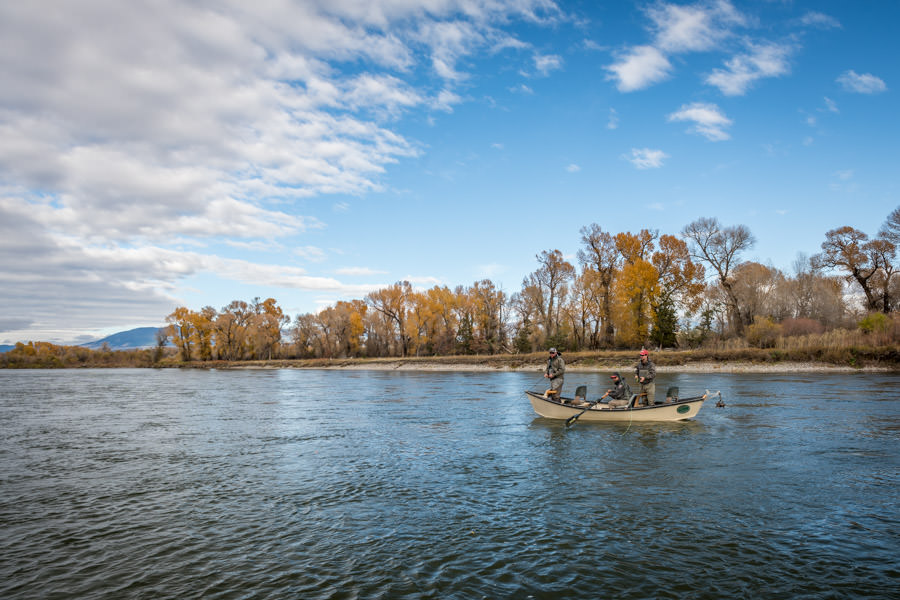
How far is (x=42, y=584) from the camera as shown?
713 cm

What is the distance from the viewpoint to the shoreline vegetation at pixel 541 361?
43938 millimetres

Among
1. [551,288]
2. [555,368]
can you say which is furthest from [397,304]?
[555,368]

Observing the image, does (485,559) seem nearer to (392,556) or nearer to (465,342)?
(392,556)

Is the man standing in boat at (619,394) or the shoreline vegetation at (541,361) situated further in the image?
the shoreline vegetation at (541,361)

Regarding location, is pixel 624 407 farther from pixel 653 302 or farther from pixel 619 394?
pixel 653 302

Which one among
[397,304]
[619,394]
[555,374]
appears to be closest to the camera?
[619,394]

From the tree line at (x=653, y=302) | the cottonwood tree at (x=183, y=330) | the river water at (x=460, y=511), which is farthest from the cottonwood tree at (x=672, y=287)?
the cottonwood tree at (x=183, y=330)

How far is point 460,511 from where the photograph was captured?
10062 millimetres

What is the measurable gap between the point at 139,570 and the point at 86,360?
137 metres

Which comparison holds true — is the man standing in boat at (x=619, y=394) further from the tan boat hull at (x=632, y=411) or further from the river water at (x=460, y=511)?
the river water at (x=460, y=511)

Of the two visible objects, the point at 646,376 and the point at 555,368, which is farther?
the point at 555,368

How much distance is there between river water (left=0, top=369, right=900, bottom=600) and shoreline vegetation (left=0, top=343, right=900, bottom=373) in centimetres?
2936

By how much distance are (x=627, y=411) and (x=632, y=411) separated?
192mm

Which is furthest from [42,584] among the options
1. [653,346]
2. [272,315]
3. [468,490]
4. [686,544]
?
[272,315]
